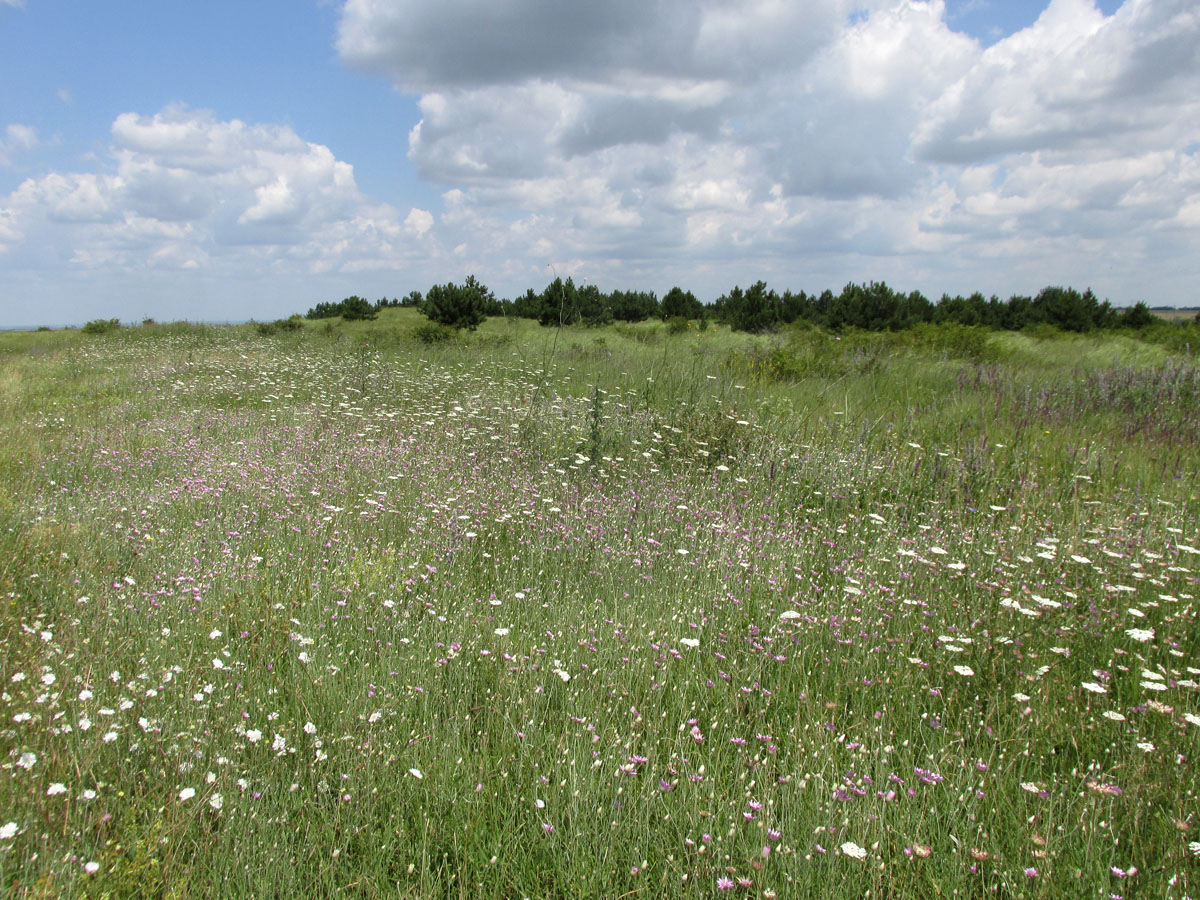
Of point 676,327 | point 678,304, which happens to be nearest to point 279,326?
point 676,327

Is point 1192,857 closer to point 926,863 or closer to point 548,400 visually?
point 926,863

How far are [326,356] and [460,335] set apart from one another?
20.9ft

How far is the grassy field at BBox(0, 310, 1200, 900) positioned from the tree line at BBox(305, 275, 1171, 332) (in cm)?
1929

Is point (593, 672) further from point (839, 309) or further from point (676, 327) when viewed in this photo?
point (839, 309)

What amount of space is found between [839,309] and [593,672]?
32.7 m

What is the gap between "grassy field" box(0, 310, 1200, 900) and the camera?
6.09 feet

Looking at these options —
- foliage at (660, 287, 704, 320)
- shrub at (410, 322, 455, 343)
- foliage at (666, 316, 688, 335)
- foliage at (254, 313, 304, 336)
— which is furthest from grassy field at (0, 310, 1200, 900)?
foliage at (660, 287, 704, 320)

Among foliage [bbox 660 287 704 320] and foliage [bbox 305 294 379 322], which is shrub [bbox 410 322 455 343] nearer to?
foliage [bbox 305 294 379 322]

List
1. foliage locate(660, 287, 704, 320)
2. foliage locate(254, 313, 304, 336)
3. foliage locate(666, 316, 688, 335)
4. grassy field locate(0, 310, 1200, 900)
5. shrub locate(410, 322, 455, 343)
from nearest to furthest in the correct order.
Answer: grassy field locate(0, 310, 1200, 900)
shrub locate(410, 322, 455, 343)
foliage locate(254, 313, 304, 336)
foliage locate(666, 316, 688, 335)
foliage locate(660, 287, 704, 320)

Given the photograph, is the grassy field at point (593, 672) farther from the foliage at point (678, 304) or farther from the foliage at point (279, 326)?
the foliage at point (678, 304)

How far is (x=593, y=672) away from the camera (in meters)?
2.62

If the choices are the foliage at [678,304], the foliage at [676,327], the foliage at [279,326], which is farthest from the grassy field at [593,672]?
the foliage at [678,304]

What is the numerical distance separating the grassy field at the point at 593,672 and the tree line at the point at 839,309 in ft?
63.3

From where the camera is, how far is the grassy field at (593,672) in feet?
6.09
